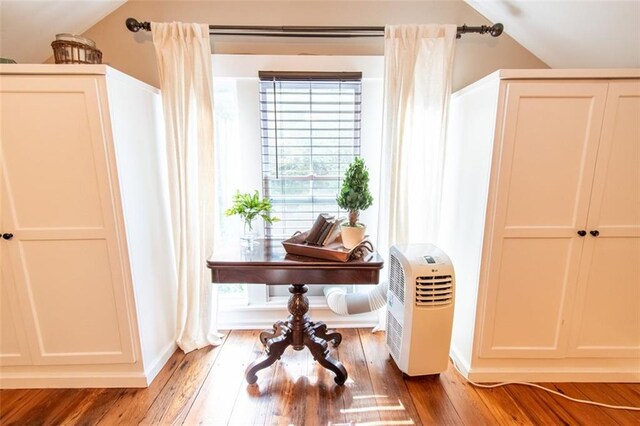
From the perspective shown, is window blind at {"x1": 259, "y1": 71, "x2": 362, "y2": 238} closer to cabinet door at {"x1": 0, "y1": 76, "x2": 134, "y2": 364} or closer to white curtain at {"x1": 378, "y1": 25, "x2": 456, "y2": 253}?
white curtain at {"x1": 378, "y1": 25, "x2": 456, "y2": 253}

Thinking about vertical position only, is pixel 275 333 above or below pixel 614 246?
below

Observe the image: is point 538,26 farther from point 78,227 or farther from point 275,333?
point 78,227

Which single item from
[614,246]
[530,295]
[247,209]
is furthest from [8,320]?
Result: [614,246]

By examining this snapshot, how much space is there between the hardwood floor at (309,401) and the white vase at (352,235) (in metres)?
0.82

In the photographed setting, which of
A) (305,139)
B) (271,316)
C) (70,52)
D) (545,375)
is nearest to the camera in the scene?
(70,52)

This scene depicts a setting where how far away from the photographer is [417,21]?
1.83m

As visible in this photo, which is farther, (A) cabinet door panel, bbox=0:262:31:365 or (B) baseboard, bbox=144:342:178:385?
(B) baseboard, bbox=144:342:178:385

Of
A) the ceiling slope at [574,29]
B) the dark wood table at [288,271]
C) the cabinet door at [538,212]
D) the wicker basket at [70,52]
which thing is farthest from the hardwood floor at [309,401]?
the ceiling slope at [574,29]

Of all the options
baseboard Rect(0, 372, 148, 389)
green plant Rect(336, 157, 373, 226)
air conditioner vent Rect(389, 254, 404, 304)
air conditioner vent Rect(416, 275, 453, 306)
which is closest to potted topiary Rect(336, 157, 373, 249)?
green plant Rect(336, 157, 373, 226)

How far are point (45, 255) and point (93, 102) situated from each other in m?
0.84

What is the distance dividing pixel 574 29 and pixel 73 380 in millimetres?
3463

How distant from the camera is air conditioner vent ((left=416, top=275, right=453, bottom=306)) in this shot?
149 cm

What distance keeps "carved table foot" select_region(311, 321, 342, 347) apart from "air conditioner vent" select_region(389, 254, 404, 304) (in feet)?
1.69

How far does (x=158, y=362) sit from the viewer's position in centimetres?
171
